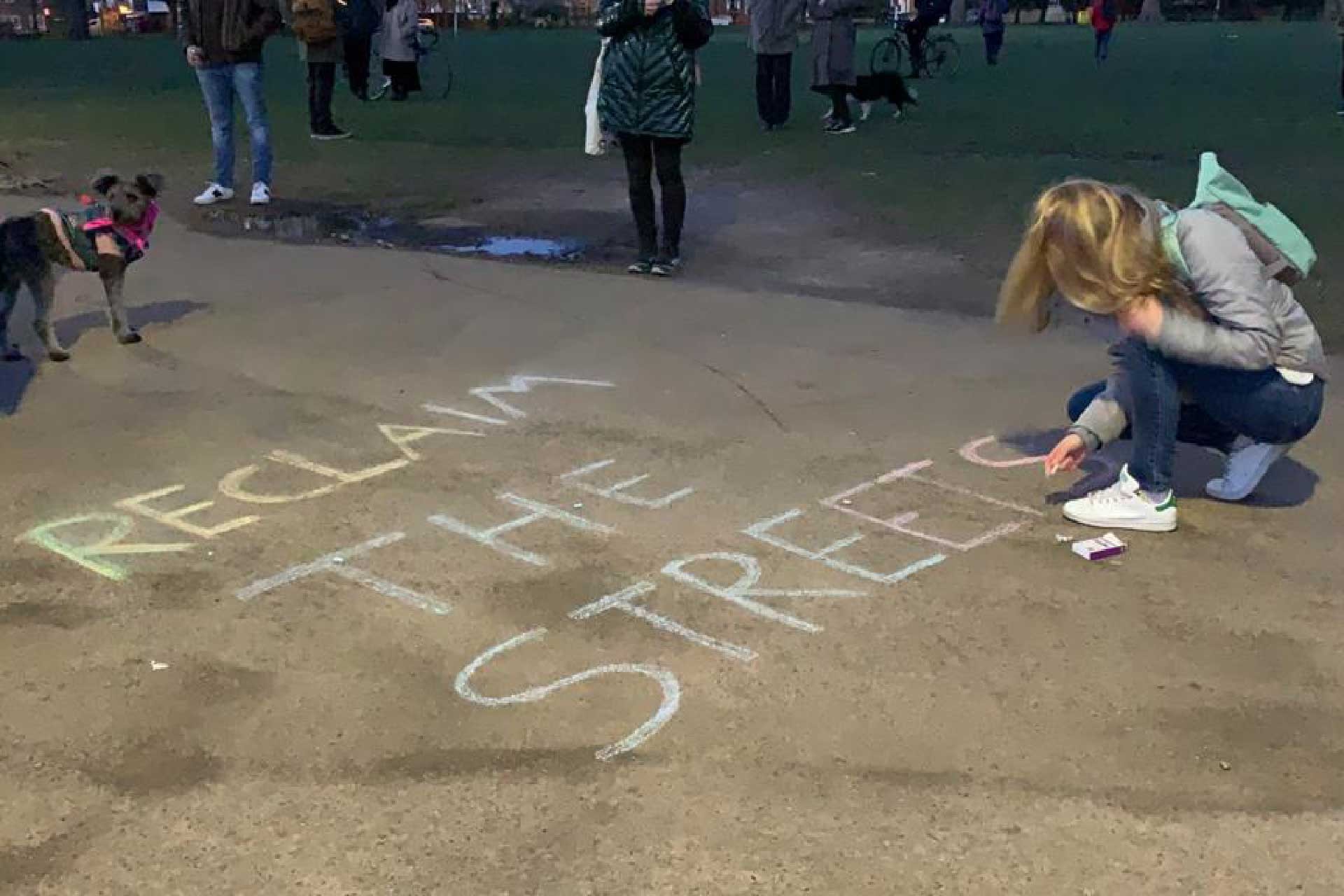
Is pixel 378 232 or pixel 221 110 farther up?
pixel 221 110

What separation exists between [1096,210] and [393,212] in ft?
23.1

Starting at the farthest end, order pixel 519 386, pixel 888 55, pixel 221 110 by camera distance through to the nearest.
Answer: pixel 888 55 → pixel 221 110 → pixel 519 386

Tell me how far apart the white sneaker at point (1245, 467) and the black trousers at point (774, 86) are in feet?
33.3

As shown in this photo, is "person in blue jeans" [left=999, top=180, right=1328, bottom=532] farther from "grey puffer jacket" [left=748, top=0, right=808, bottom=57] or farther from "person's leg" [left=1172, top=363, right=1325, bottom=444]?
"grey puffer jacket" [left=748, top=0, right=808, bottom=57]

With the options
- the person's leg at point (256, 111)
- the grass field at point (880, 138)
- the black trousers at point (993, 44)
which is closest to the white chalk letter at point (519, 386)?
the grass field at point (880, 138)

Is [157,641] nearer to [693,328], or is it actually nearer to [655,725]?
[655,725]

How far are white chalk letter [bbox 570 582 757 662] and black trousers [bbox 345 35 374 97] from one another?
14.8 meters

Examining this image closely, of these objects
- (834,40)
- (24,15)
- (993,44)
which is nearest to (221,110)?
(834,40)

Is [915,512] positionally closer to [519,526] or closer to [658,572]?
[658,572]

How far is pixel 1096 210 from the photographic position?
→ 3.62m

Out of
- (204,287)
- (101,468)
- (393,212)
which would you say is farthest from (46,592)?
(393,212)

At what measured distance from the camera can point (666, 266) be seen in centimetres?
759

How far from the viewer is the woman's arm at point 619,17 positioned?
6.94 m

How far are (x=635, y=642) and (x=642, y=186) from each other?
4.46 metres
